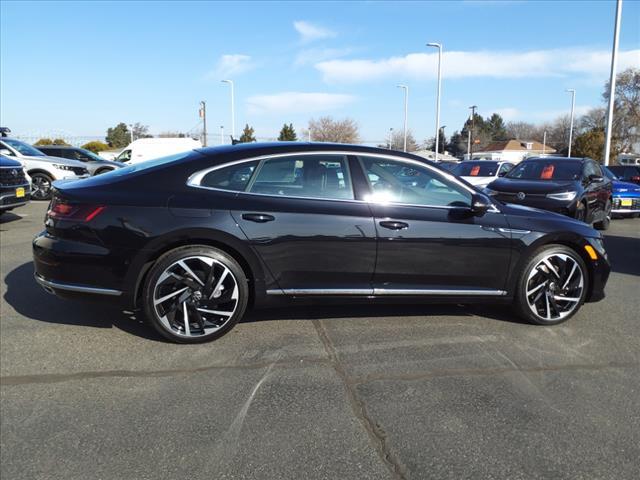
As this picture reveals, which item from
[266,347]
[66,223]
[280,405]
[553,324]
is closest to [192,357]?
[266,347]

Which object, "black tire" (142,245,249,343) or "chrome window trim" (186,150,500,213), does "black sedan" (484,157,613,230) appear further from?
"black tire" (142,245,249,343)

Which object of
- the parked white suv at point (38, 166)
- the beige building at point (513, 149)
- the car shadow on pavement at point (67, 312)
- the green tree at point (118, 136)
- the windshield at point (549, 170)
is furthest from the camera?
the beige building at point (513, 149)

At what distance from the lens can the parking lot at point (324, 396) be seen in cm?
249

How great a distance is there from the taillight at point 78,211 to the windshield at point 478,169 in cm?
1308

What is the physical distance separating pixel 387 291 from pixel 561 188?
6.21 m

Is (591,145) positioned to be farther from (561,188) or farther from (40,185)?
(40,185)

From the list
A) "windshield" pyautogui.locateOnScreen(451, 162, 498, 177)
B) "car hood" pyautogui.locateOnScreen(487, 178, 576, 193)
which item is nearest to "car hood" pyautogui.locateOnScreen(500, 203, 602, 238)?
"car hood" pyautogui.locateOnScreen(487, 178, 576, 193)

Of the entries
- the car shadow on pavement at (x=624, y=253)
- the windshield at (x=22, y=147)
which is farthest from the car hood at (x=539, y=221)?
the windshield at (x=22, y=147)

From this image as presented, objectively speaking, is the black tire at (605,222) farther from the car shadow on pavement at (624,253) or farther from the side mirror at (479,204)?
the side mirror at (479,204)

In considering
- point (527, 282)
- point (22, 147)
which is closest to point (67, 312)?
point (527, 282)

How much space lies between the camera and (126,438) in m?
2.66

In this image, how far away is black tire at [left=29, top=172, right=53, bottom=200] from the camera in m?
14.2

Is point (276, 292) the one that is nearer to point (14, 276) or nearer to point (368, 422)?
point (368, 422)

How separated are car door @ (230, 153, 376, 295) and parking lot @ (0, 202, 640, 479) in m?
0.51
